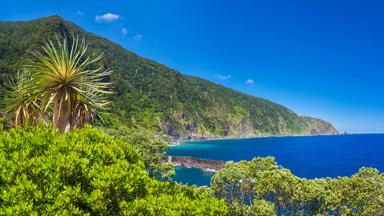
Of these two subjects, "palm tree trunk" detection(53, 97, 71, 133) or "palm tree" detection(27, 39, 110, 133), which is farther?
"palm tree" detection(27, 39, 110, 133)

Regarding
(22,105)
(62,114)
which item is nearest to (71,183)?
(62,114)

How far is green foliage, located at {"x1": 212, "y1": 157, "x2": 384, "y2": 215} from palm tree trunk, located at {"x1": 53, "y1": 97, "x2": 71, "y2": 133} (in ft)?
50.6

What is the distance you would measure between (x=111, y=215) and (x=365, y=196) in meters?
23.9

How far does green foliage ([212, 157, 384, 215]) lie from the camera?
2684 cm

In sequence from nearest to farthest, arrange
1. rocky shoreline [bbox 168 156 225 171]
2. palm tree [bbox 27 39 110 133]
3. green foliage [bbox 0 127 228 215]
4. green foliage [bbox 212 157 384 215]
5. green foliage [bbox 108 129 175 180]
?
green foliage [bbox 0 127 228 215], palm tree [bbox 27 39 110 133], green foliage [bbox 212 157 384 215], green foliage [bbox 108 129 175 180], rocky shoreline [bbox 168 156 225 171]

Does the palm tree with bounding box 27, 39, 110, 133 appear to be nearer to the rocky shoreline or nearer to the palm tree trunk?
the palm tree trunk

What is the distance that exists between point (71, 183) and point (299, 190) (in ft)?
71.5

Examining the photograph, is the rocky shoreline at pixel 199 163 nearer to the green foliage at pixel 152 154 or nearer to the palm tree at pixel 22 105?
the green foliage at pixel 152 154

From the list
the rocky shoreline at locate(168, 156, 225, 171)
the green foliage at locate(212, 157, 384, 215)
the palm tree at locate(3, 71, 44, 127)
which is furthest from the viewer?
the rocky shoreline at locate(168, 156, 225, 171)

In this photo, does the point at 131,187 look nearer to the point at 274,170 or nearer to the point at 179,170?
the point at 274,170

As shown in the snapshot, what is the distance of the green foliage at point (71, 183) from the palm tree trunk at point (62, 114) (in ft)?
13.0

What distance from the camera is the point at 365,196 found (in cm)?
2714

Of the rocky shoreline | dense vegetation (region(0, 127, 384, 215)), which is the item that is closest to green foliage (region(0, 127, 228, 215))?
dense vegetation (region(0, 127, 384, 215))

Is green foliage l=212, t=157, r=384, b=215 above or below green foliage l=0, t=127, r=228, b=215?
below
